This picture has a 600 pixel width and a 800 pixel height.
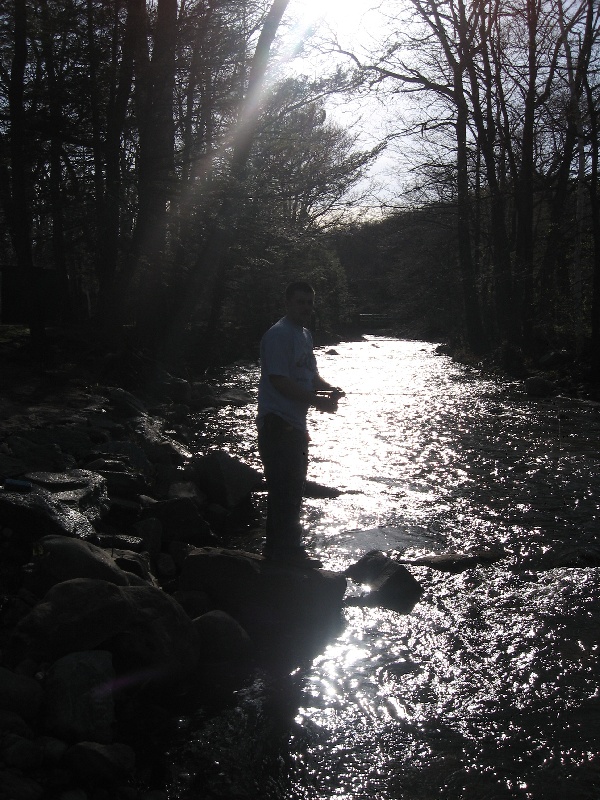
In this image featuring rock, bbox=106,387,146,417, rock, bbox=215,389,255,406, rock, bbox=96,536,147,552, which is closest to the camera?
rock, bbox=96,536,147,552

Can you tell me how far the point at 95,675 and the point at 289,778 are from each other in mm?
1100

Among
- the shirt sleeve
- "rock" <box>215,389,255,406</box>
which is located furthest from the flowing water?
"rock" <box>215,389,255,406</box>

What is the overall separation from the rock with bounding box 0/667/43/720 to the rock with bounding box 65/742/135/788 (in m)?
0.36

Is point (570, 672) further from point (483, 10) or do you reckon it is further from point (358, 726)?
point (483, 10)

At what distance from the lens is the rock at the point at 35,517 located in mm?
5488

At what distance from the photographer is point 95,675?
13.0 feet

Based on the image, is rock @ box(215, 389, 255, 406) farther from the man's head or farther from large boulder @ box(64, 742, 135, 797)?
large boulder @ box(64, 742, 135, 797)

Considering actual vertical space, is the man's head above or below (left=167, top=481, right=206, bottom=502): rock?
above

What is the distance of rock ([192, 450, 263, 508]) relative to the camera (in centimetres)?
792

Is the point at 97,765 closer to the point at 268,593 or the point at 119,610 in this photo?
the point at 119,610

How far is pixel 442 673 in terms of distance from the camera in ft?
14.7

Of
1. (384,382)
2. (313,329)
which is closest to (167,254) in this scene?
(384,382)

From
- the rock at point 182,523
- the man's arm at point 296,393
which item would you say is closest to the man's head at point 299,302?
the man's arm at point 296,393

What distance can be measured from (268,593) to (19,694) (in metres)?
1.89
